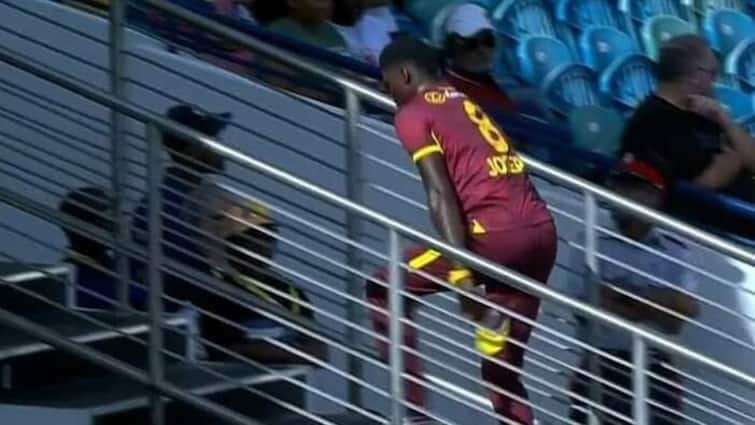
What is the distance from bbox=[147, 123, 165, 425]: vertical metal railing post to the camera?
7.05 metres

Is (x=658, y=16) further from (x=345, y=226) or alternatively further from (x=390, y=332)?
(x=390, y=332)

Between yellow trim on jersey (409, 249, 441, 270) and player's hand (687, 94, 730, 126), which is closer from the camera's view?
yellow trim on jersey (409, 249, 441, 270)

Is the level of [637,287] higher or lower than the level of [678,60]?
lower

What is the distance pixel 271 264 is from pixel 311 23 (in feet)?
9.80

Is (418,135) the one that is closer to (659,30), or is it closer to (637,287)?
(637,287)

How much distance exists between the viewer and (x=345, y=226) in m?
8.00

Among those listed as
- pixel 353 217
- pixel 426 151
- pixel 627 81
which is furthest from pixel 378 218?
pixel 627 81

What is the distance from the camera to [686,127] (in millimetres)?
8852

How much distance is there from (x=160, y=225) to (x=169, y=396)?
0.49 meters

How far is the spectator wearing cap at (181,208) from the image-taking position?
7.32m

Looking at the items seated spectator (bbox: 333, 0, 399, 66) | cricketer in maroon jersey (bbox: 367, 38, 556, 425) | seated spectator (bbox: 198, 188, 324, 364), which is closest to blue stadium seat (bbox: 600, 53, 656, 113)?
seated spectator (bbox: 333, 0, 399, 66)

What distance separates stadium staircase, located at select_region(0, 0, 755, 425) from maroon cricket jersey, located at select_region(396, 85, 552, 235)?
29 cm

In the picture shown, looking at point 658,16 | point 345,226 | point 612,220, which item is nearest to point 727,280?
point 612,220

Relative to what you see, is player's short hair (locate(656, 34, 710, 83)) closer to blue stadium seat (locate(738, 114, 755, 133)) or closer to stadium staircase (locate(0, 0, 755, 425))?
stadium staircase (locate(0, 0, 755, 425))
